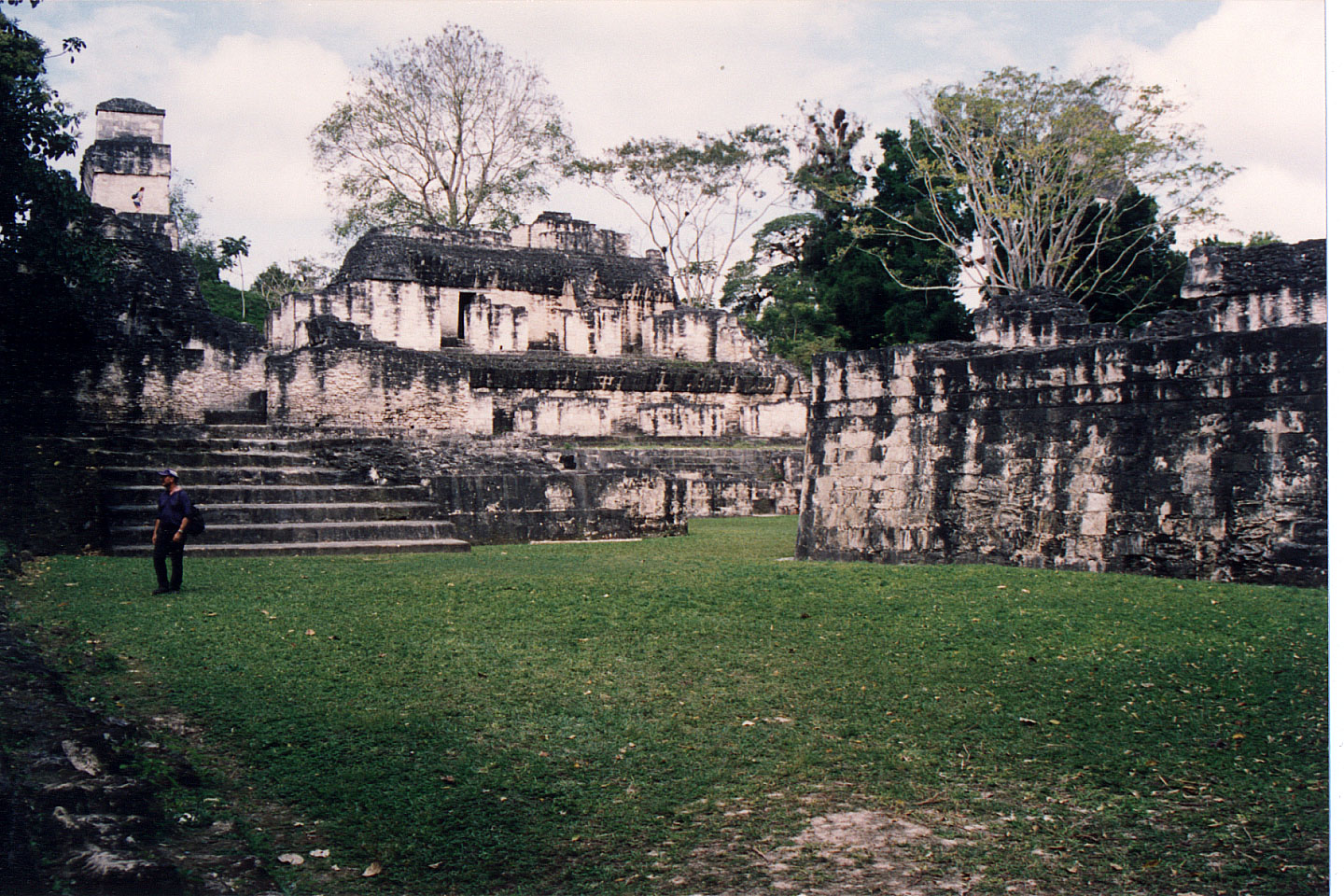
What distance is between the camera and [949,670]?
4840 millimetres

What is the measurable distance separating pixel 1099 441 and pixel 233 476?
8495 millimetres

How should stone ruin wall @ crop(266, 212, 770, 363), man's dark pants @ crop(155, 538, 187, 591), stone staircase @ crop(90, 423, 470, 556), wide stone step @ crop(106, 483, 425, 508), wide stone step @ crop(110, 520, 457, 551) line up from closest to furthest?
1. man's dark pants @ crop(155, 538, 187, 591)
2. wide stone step @ crop(110, 520, 457, 551)
3. stone staircase @ crop(90, 423, 470, 556)
4. wide stone step @ crop(106, 483, 425, 508)
5. stone ruin wall @ crop(266, 212, 770, 363)

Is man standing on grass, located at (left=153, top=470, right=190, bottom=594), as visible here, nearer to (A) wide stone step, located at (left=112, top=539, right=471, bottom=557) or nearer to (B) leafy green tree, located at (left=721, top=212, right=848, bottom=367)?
(A) wide stone step, located at (left=112, top=539, right=471, bottom=557)

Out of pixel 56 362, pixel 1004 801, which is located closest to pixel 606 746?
pixel 1004 801

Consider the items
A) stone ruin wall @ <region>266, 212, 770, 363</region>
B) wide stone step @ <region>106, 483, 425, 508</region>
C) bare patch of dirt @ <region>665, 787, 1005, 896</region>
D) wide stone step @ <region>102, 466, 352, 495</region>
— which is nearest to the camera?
bare patch of dirt @ <region>665, 787, 1005, 896</region>

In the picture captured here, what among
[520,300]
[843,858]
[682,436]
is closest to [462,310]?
[520,300]

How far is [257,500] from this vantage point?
10766 millimetres

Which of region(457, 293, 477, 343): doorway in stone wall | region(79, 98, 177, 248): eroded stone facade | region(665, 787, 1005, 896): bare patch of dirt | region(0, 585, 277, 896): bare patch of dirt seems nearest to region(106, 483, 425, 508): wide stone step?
region(0, 585, 277, 896): bare patch of dirt

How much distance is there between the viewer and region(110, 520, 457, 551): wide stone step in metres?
9.51

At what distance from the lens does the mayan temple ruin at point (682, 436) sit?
7531mm

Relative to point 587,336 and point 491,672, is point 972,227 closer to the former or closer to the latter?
point 587,336

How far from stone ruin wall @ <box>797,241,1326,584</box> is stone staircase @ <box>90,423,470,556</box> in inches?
169

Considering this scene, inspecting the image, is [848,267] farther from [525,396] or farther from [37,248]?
[37,248]

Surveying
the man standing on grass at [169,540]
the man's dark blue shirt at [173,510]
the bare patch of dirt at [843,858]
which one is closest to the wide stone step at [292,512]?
the man's dark blue shirt at [173,510]
